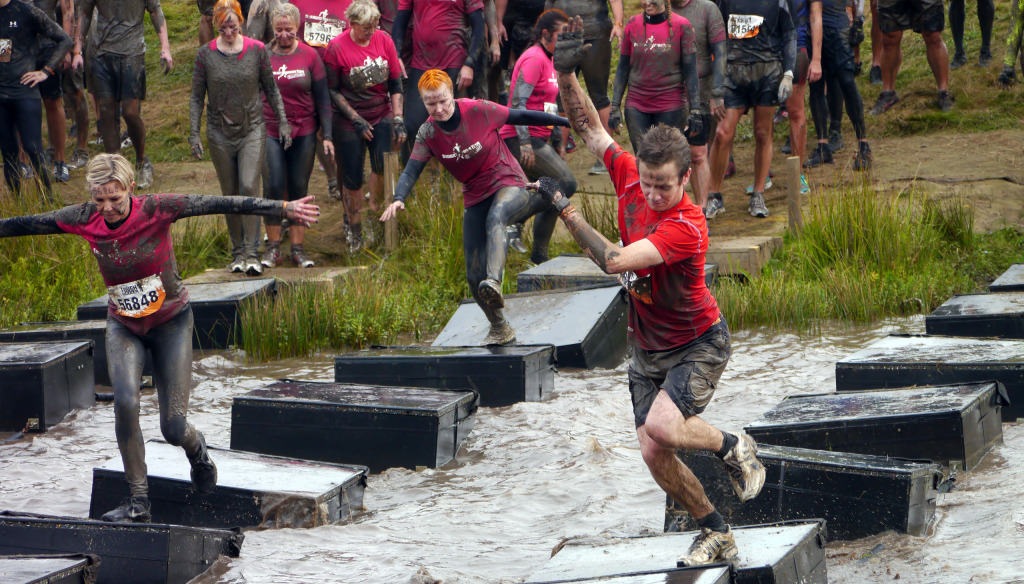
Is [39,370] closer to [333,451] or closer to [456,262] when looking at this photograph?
[333,451]

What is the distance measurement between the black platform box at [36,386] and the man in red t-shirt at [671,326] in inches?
177

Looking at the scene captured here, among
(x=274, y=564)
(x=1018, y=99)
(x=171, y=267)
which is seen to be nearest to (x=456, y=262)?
(x=171, y=267)

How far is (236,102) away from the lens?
917cm

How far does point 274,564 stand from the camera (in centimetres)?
490

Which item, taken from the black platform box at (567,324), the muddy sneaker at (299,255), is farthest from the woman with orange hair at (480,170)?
the muddy sneaker at (299,255)

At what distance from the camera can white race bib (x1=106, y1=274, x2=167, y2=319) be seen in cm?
530

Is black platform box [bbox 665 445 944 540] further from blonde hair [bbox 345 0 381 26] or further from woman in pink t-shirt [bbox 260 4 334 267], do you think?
blonde hair [bbox 345 0 381 26]

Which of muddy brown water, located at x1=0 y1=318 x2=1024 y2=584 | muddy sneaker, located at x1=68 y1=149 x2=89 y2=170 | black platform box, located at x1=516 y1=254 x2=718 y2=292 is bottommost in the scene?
muddy brown water, located at x1=0 y1=318 x2=1024 y2=584

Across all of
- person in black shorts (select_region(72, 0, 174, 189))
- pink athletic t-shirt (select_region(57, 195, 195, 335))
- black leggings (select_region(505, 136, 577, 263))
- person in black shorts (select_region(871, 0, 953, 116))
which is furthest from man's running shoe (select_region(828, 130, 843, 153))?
pink athletic t-shirt (select_region(57, 195, 195, 335))

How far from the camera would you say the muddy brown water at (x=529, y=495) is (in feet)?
14.8

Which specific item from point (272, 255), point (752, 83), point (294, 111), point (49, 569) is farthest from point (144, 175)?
point (49, 569)

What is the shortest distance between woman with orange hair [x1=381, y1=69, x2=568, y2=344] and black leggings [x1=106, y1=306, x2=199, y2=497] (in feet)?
6.43

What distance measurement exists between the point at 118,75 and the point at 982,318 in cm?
853

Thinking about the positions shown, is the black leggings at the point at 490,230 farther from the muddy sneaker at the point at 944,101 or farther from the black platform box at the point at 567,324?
the muddy sneaker at the point at 944,101
